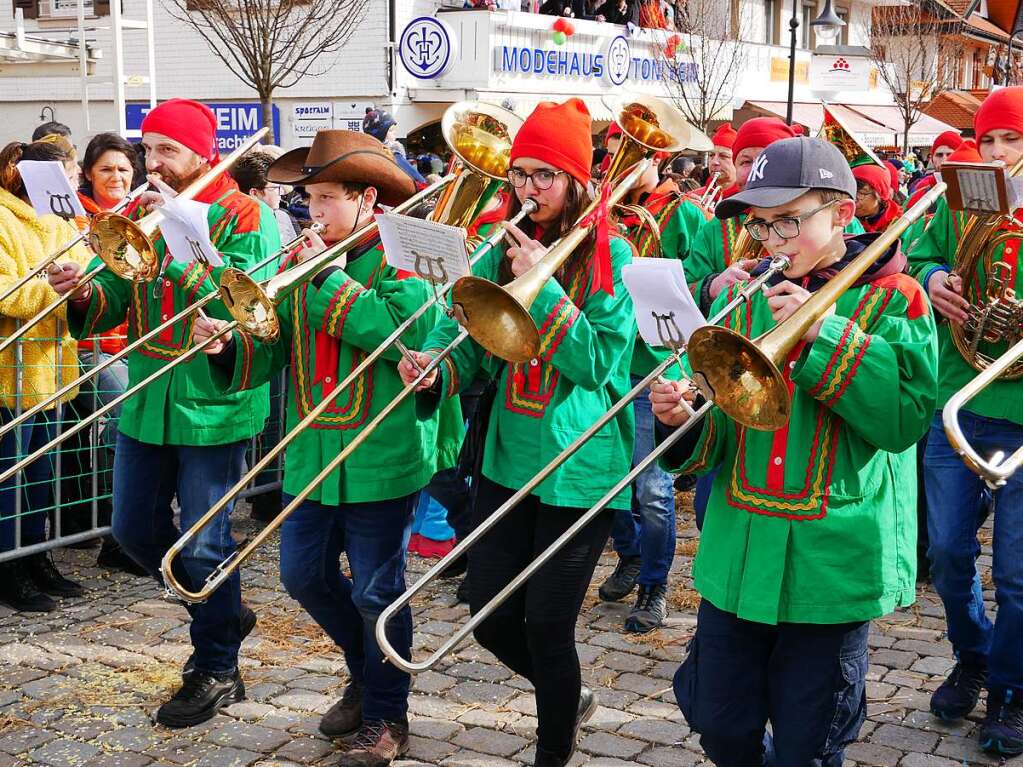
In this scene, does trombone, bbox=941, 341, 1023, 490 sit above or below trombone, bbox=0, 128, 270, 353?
below

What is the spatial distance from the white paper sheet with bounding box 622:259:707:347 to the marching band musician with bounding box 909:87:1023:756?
1743mm

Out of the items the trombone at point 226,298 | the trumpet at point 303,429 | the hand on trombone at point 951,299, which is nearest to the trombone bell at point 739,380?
the trumpet at point 303,429

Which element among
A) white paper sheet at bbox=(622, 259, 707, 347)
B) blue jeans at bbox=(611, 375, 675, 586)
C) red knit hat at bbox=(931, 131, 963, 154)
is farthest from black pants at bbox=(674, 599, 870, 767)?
red knit hat at bbox=(931, 131, 963, 154)

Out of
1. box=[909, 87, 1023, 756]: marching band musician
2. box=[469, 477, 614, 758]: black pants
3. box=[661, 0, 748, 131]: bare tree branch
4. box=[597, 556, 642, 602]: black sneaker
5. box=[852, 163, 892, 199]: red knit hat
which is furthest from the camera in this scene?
box=[661, 0, 748, 131]: bare tree branch

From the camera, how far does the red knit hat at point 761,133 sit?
619 cm

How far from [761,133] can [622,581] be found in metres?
2.23

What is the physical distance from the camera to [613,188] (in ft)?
15.3

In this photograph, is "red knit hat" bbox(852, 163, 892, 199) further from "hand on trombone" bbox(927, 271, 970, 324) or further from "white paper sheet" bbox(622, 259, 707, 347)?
"white paper sheet" bbox(622, 259, 707, 347)

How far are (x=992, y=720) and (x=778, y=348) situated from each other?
216 cm

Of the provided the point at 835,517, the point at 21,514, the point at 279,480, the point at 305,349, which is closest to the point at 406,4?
the point at 279,480

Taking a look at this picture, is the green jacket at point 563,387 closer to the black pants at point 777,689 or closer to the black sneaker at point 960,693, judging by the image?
the black pants at point 777,689

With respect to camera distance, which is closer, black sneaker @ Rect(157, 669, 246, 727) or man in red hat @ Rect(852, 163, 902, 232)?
black sneaker @ Rect(157, 669, 246, 727)

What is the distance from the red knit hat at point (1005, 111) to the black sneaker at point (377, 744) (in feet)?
9.93

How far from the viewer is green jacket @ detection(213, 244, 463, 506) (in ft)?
13.4
